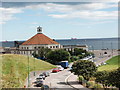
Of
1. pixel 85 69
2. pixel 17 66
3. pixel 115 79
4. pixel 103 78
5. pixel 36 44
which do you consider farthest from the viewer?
pixel 36 44

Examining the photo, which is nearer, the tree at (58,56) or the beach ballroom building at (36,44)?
the tree at (58,56)

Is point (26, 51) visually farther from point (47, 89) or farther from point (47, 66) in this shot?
point (47, 89)

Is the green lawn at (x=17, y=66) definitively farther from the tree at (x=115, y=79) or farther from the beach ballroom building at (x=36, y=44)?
the beach ballroom building at (x=36, y=44)

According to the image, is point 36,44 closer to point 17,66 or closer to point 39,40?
point 39,40

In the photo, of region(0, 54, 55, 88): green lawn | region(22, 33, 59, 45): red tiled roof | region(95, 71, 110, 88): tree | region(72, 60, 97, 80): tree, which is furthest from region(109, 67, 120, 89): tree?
region(22, 33, 59, 45): red tiled roof

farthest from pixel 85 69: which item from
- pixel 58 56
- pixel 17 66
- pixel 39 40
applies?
pixel 39 40

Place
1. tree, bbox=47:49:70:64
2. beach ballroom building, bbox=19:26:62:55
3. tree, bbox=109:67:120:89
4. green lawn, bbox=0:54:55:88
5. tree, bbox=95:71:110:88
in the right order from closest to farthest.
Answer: tree, bbox=109:67:120:89
tree, bbox=95:71:110:88
green lawn, bbox=0:54:55:88
tree, bbox=47:49:70:64
beach ballroom building, bbox=19:26:62:55

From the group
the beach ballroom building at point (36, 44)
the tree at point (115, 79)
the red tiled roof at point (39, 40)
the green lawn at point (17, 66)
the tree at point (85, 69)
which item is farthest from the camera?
the red tiled roof at point (39, 40)

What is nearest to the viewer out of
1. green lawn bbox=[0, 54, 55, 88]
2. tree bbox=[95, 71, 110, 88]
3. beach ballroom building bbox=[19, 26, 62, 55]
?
tree bbox=[95, 71, 110, 88]

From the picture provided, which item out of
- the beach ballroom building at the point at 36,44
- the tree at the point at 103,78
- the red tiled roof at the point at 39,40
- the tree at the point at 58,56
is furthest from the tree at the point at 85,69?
the red tiled roof at the point at 39,40

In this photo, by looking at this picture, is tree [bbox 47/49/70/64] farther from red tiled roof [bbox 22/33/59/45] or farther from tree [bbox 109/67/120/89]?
tree [bbox 109/67/120/89]

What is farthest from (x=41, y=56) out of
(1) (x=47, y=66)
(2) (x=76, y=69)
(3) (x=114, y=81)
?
(3) (x=114, y=81)

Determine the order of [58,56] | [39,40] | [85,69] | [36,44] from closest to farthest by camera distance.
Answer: [85,69] → [58,56] → [36,44] → [39,40]

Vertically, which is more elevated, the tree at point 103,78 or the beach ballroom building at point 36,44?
the beach ballroom building at point 36,44
